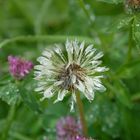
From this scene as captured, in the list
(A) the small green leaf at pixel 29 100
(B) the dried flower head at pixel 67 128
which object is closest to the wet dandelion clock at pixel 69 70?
(A) the small green leaf at pixel 29 100

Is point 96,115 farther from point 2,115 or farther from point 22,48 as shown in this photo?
point 22,48

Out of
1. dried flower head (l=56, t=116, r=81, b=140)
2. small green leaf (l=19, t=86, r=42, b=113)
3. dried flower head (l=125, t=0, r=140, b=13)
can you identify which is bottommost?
Result: dried flower head (l=56, t=116, r=81, b=140)

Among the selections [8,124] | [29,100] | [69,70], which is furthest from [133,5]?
[8,124]

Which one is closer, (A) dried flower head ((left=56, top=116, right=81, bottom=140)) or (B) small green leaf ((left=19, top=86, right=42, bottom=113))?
(B) small green leaf ((left=19, top=86, right=42, bottom=113))

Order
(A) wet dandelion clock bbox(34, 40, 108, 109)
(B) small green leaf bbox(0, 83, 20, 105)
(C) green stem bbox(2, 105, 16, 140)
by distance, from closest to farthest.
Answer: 1. (A) wet dandelion clock bbox(34, 40, 108, 109)
2. (B) small green leaf bbox(0, 83, 20, 105)
3. (C) green stem bbox(2, 105, 16, 140)

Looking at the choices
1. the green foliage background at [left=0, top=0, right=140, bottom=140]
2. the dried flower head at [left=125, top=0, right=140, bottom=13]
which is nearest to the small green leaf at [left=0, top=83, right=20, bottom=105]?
the green foliage background at [left=0, top=0, right=140, bottom=140]

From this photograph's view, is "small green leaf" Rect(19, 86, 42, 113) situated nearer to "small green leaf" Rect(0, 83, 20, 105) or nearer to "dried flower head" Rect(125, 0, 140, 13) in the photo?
"small green leaf" Rect(0, 83, 20, 105)
